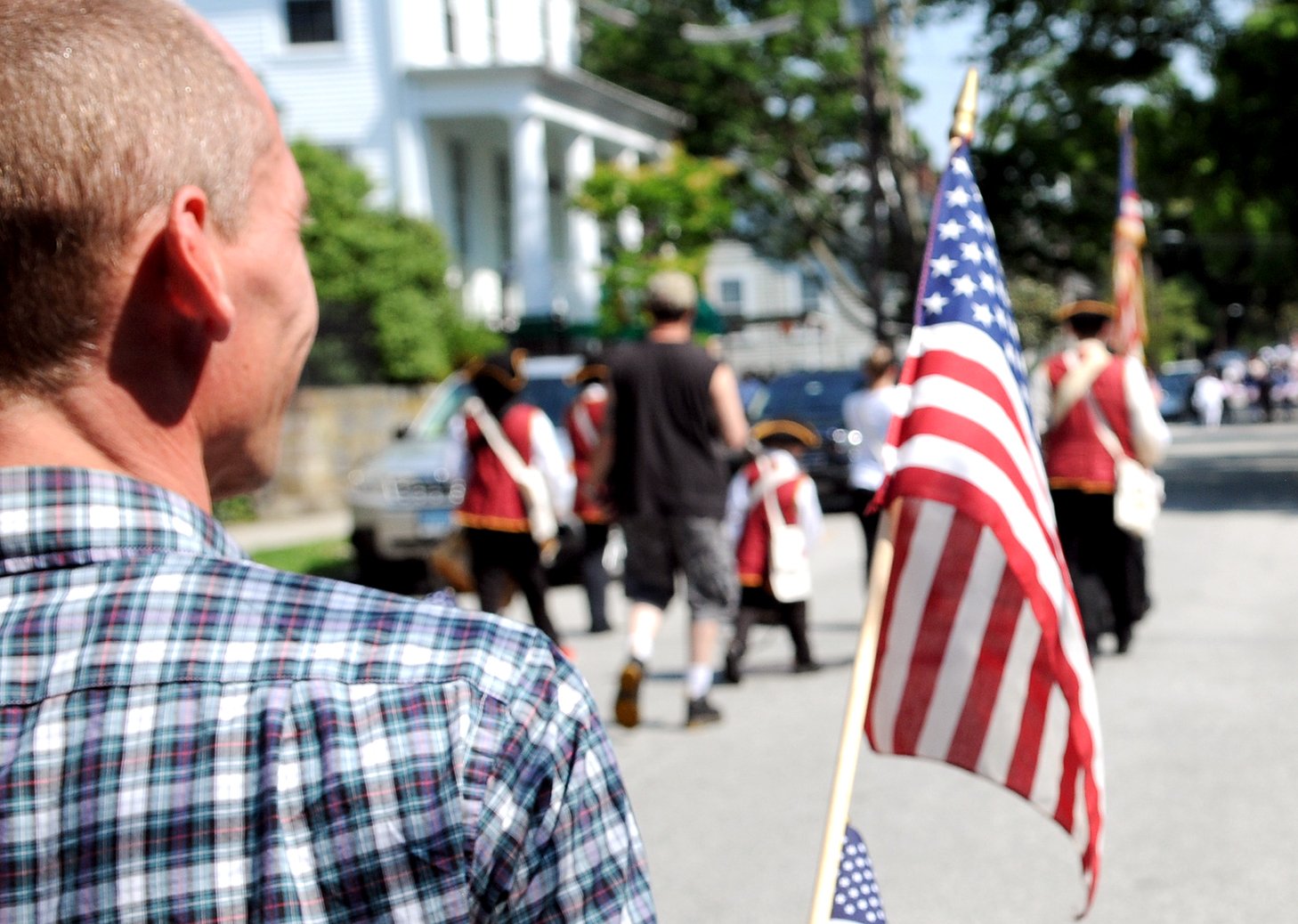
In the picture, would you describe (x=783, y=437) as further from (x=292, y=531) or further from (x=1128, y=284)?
(x=292, y=531)

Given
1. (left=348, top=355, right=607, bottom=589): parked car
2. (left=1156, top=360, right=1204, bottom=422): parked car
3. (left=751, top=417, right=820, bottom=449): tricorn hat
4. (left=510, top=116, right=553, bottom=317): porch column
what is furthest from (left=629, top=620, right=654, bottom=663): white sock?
(left=1156, top=360, right=1204, bottom=422): parked car

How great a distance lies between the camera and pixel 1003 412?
2.98m

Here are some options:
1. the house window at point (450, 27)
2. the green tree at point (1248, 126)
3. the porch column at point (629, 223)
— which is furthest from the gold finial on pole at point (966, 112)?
the house window at point (450, 27)

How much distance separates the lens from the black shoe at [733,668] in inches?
349

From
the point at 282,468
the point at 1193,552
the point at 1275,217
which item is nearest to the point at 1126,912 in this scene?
the point at 1193,552

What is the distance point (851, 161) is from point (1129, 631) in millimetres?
24078

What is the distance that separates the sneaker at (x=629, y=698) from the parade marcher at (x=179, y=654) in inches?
235

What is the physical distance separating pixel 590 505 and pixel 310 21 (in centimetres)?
2182

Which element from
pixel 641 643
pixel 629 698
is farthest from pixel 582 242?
pixel 629 698

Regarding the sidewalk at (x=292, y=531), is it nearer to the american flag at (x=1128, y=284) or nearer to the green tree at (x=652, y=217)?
the american flag at (x=1128, y=284)

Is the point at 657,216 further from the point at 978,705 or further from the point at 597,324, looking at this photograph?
the point at 978,705

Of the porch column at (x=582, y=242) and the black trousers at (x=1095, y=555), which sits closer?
the black trousers at (x=1095, y=555)

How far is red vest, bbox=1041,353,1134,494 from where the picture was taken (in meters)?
8.38

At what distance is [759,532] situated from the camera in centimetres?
887
